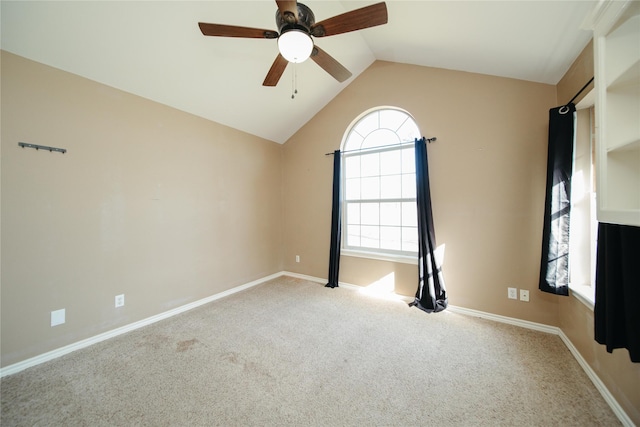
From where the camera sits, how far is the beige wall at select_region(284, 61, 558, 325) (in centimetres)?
223

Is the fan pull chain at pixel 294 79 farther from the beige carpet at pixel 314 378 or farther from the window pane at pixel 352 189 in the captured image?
the beige carpet at pixel 314 378

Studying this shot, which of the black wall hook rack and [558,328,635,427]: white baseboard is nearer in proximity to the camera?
[558,328,635,427]: white baseboard

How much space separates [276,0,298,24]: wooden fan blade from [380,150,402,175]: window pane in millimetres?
2138

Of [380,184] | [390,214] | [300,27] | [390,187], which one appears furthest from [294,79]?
[390,214]

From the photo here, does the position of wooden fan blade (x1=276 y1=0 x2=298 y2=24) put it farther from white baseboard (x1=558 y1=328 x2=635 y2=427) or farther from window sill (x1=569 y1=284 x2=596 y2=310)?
white baseboard (x1=558 y1=328 x2=635 y2=427)

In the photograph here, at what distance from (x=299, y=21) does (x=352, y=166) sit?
2236 millimetres

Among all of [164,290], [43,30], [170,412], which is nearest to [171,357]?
[170,412]

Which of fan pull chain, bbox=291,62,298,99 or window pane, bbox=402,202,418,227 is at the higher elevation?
fan pull chain, bbox=291,62,298,99

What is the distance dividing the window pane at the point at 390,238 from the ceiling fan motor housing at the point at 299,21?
2476mm

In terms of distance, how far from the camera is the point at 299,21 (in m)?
1.43

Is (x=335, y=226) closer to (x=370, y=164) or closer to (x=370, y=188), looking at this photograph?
(x=370, y=188)

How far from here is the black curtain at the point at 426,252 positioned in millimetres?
2611

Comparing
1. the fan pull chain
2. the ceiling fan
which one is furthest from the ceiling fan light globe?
the fan pull chain

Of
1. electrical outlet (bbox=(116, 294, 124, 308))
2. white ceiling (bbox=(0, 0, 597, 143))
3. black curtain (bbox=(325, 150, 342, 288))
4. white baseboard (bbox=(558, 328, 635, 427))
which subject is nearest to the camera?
white baseboard (bbox=(558, 328, 635, 427))
